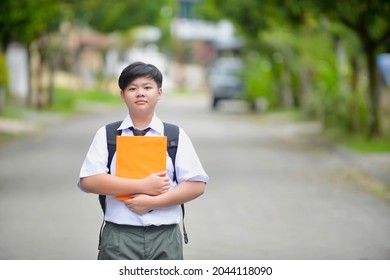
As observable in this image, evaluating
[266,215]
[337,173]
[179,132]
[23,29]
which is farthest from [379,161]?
[179,132]

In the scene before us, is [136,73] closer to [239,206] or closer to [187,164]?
[187,164]

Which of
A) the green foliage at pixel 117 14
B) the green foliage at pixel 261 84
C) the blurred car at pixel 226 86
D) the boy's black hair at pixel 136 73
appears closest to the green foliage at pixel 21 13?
the green foliage at pixel 117 14

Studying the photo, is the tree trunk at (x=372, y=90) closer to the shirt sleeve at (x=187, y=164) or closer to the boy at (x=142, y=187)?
the boy at (x=142, y=187)

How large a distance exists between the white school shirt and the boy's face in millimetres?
45

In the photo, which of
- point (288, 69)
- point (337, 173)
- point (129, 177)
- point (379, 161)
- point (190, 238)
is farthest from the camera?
point (288, 69)

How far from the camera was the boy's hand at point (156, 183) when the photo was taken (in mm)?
3902

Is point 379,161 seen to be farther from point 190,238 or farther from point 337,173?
point 190,238

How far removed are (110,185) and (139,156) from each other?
0.17 meters

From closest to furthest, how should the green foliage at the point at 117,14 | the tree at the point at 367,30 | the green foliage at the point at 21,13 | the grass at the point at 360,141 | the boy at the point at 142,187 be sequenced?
the boy at the point at 142,187, the grass at the point at 360,141, the tree at the point at 367,30, the green foliage at the point at 21,13, the green foliage at the point at 117,14

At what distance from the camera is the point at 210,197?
11.4 metres

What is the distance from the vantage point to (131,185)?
392cm

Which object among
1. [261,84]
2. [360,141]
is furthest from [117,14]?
[360,141]

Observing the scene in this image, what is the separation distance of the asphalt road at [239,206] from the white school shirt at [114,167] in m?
3.38

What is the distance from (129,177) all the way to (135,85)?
385mm
